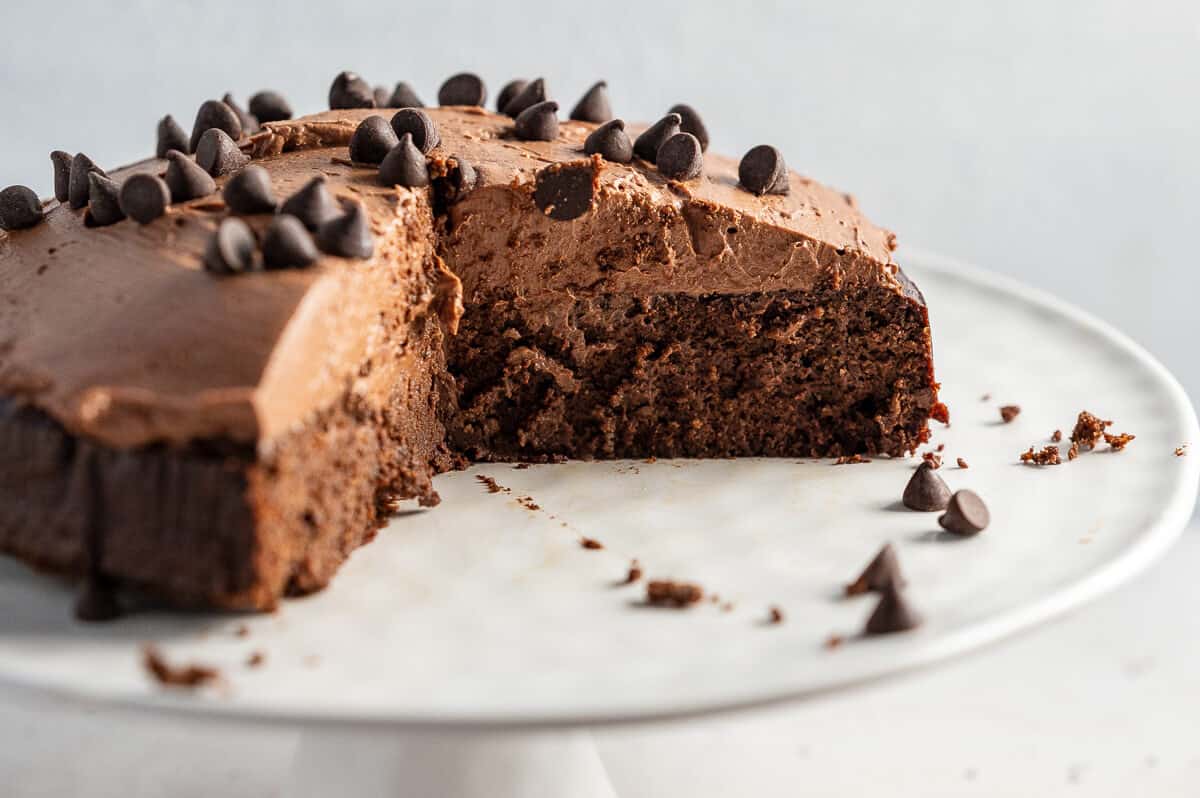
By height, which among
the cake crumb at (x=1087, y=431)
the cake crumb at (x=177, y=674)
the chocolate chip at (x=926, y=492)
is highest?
the cake crumb at (x=1087, y=431)

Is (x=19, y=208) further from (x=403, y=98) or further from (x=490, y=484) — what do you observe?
(x=490, y=484)

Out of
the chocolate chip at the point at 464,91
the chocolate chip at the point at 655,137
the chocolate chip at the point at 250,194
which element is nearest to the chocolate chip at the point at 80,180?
the chocolate chip at the point at 250,194

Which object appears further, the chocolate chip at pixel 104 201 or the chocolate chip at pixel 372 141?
the chocolate chip at pixel 372 141

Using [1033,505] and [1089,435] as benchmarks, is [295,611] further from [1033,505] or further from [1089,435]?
[1089,435]

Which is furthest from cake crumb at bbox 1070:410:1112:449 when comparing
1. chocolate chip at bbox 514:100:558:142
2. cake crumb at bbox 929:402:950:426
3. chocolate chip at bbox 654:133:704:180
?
chocolate chip at bbox 514:100:558:142

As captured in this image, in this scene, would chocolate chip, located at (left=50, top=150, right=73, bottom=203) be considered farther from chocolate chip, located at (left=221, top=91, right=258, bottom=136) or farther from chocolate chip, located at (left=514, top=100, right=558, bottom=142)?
chocolate chip, located at (left=514, top=100, right=558, bottom=142)

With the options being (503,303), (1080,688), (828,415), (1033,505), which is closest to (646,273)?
(503,303)

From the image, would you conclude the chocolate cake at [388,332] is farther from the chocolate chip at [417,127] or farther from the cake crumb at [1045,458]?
the cake crumb at [1045,458]
